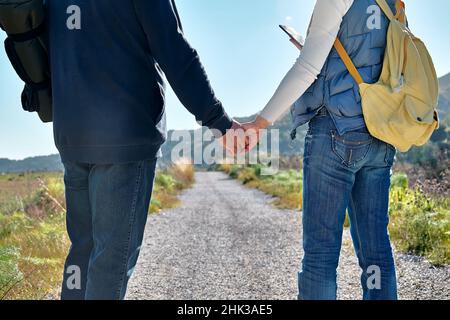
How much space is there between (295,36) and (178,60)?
20.7 inches

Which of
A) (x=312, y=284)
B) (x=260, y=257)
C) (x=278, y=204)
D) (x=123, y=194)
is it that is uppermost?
(x=123, y=194)

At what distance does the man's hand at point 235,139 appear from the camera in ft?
7.58

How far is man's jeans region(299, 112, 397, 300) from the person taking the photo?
1.98 meters

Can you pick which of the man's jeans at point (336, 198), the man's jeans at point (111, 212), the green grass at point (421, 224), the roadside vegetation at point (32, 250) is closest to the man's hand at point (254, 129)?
the man's jeans at point (336, 198)

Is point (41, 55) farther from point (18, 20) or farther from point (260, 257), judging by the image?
point (260, 257)

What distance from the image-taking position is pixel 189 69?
6.89 feet

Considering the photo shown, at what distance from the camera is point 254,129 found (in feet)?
7.54

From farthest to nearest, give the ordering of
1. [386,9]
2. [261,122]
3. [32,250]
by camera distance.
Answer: [32,250], [261,122], [386,9]

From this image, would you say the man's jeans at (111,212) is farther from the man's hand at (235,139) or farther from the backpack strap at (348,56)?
the backpack strap at (348,56)

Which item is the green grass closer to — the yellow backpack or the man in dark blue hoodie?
the yellow backpack

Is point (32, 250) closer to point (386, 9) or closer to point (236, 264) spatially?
point (236, 264)

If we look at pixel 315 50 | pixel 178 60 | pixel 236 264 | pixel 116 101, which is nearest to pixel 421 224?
pixel 236 264
